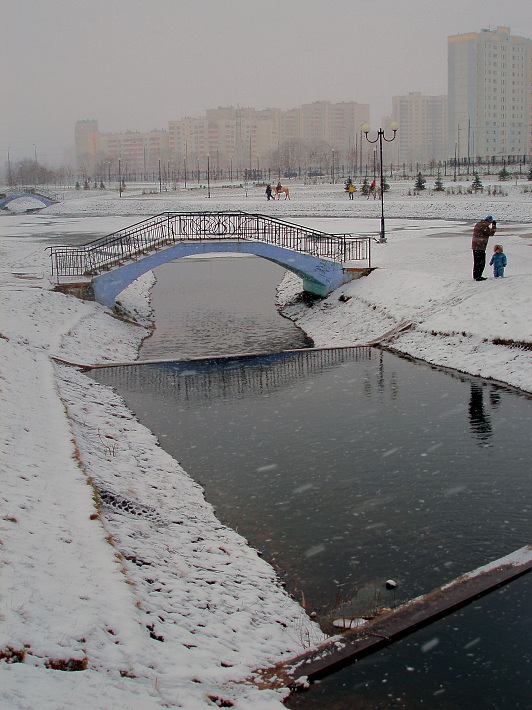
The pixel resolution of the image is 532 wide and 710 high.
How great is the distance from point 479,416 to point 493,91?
159 meters

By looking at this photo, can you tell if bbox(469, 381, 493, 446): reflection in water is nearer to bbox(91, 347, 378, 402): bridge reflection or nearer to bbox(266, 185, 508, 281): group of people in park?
bbox(91, 347, 378, 402): bridge reflection

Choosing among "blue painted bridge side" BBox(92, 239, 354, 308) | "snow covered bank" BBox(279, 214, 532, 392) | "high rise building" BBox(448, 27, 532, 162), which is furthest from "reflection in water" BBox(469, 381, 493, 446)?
"high rise building" BBox(448, 27, 532, 162)

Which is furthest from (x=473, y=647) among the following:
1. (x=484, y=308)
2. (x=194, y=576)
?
(x=484, y=308)

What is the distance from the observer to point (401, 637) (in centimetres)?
837

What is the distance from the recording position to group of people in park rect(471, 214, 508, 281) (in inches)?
884

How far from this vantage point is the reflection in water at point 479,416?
48.0 feet

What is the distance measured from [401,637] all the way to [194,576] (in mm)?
2522

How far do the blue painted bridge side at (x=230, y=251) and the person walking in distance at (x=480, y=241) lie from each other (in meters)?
5.81

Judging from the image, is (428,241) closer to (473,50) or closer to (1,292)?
(1,292)

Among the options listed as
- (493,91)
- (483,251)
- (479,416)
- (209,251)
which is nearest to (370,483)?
(479,416)

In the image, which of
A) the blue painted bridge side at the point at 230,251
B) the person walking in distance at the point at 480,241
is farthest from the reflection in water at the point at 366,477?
the blue painted bridge side at the point at 230,251

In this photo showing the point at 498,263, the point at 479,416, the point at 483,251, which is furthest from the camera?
the point at 498,263

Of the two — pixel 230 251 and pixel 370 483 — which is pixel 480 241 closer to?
pixel 230 251

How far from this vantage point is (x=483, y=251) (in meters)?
23.1
